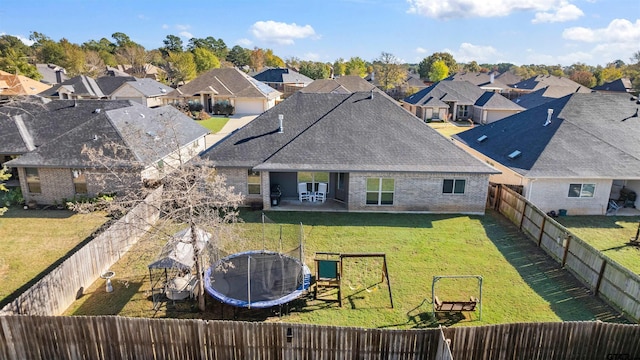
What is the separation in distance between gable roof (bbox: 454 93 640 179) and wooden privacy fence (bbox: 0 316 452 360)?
14.8 meters

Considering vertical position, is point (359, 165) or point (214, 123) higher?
point (359, 165)

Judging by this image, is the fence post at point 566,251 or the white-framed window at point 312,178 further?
the white-framed window at point 312,178

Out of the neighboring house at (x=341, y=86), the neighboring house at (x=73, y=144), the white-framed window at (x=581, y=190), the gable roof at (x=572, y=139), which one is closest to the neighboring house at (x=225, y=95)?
the neighboring house at (x=341, y=86)

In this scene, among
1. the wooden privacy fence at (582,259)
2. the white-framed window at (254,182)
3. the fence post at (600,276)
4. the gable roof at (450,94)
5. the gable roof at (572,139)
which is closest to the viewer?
the wooden privacy fence at (582,259)

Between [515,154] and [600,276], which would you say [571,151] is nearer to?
[515,154]

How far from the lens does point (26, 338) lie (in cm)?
927

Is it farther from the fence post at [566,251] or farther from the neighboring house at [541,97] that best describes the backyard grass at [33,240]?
the neighboring house at [541,97]

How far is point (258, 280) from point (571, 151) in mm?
18888

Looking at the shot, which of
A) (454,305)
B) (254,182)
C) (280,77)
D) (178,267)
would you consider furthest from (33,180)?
(280,77)

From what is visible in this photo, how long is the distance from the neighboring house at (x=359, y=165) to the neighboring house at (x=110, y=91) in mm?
41210

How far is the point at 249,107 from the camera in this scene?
55.9 meters

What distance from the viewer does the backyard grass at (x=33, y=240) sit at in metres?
13.7

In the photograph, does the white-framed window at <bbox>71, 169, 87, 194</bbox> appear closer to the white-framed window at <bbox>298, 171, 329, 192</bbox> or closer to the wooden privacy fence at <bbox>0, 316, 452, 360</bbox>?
the white-framed window at <bbox>298, 171, 329, 192</bbox>

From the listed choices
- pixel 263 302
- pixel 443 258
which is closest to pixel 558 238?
pixel 443 258
